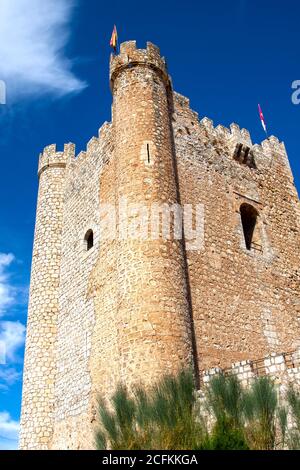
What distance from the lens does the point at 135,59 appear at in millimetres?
11477

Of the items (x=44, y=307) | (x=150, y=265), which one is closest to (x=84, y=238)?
(x=44, y=307)

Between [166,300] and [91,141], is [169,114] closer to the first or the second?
[91,141]

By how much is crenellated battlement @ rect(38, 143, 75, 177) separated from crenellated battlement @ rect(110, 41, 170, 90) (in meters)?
4.04

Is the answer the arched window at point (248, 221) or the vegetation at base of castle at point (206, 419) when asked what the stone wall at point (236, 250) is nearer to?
the arched window at point (248, 221)

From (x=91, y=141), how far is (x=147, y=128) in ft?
12.4

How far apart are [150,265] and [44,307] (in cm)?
516

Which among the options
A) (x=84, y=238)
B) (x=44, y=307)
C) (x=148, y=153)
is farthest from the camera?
(x=44, y=307)

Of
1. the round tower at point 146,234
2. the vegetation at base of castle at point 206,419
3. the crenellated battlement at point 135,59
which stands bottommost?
the vegetation at base of castle at point 206,419

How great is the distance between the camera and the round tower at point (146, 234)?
820 centimetres

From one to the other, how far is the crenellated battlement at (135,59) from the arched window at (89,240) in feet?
12.3

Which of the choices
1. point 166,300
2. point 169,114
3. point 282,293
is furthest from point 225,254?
point 169,114

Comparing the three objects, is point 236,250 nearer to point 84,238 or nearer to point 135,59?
point 84,238

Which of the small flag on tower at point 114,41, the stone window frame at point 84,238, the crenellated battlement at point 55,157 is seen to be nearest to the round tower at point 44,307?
the crenellated battlement at point 55,157

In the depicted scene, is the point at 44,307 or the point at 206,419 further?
the point at 44,307
